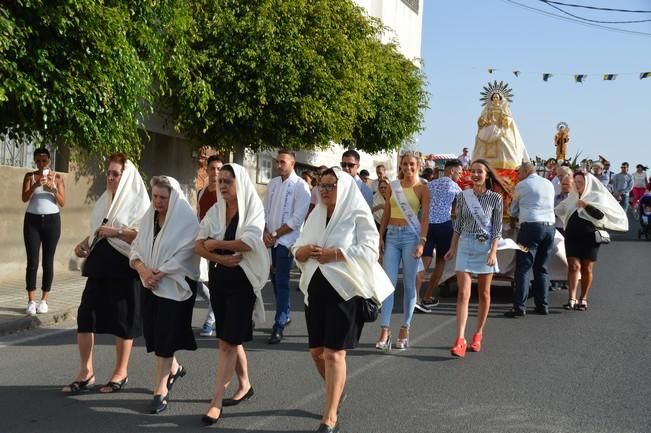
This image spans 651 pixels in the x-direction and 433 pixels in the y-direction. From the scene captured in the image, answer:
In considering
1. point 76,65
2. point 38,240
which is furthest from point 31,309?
point 76,65

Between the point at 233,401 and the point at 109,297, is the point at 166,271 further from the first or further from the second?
the point at 233,401

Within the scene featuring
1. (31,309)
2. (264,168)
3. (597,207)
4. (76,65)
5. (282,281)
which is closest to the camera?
(282,281)

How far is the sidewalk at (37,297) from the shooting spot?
909 centimetres

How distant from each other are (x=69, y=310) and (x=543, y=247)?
5.87m

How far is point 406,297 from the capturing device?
843 cm

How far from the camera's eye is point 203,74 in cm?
1583

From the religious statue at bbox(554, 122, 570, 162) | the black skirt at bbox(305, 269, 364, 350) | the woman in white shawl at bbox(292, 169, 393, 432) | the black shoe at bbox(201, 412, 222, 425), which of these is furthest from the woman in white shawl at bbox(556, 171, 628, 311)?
the religious statue at bbox(554, 122, 570, 162)

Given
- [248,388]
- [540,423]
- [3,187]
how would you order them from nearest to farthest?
[540,423]
[248,388]
[3,187]

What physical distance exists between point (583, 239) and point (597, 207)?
18.1 inches

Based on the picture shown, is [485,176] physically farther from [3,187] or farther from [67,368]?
[3,187]

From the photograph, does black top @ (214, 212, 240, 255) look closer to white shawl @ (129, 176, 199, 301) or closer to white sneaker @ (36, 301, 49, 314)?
white shawl @ (129, 176, 199, 301)

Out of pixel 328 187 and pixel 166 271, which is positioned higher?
pixel 328 187

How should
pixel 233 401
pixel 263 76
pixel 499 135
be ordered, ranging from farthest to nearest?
pixel 263 76 → pixel 499 135 → pixel 233 401

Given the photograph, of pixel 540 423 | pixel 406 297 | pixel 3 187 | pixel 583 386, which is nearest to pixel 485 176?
pixel 406 297
